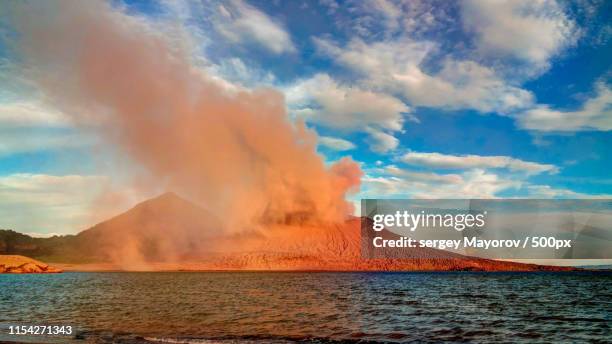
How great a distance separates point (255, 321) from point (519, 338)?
19.2m

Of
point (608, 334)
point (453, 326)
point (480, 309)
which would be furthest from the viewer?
point (480, 309)

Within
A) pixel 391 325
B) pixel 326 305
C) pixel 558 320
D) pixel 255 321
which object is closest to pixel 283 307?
pixel 326 305

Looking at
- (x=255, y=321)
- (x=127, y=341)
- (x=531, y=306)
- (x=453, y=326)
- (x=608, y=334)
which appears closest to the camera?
(x=127, y=341)

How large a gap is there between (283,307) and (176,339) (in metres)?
20.2

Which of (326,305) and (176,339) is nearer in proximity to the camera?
(176,339)

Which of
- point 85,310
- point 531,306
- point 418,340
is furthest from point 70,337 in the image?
point 531,306

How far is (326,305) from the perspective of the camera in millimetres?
46719

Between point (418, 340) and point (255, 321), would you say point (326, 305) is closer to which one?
point (255, 321)

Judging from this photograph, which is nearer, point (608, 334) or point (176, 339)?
point (176, 339)

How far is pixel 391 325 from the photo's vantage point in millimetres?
31672

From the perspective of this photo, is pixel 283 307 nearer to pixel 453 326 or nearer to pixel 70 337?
pixel 453 326

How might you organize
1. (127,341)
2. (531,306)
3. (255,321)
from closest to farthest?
(127,341) < (255,321) < (531,306)

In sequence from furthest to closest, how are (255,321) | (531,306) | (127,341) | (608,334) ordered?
(531,306) < (255,321) < (608,334) < (127,341)

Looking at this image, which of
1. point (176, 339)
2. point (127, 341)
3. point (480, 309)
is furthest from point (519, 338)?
point (127, 341)
